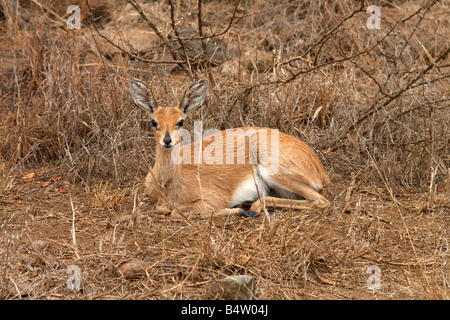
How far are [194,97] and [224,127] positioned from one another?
1150 millimetres

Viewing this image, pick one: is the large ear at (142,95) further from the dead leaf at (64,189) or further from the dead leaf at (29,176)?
the dead leaf at (29,176)

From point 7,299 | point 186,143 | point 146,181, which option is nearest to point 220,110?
point 186,143

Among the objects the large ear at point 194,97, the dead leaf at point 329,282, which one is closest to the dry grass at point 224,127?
the dead leaf at point 329,282

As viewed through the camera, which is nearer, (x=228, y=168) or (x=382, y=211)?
(x=382, y=211)

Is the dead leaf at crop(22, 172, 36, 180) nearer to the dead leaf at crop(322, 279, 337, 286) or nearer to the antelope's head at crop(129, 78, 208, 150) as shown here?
the antelope's head at crop(129, 78, 208, 150)

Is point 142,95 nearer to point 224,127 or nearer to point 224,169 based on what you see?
point 224,169

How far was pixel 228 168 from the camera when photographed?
5.69 m

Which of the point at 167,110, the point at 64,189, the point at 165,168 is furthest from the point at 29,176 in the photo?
the point at 167,110

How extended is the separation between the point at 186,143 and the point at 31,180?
1.62 m

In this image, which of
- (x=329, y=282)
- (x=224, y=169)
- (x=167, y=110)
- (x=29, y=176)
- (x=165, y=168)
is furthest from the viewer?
(x=29, y=176)

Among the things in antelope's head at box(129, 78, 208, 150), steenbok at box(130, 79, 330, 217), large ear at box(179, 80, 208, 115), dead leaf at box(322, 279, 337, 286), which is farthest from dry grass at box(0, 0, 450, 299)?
large ear at box(179, 80, 208, 115)

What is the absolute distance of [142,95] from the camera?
5309mm

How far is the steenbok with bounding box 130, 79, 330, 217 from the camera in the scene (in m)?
5.27
